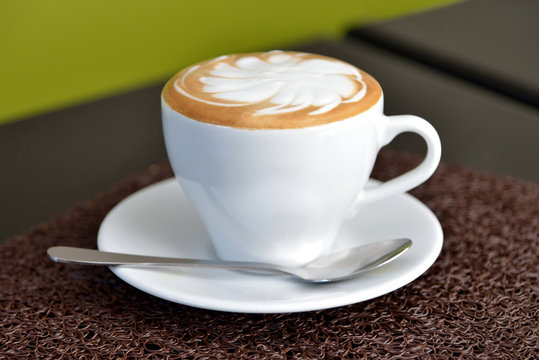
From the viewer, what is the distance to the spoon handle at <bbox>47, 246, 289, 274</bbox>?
603 mm

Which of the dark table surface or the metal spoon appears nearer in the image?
the metal spoon

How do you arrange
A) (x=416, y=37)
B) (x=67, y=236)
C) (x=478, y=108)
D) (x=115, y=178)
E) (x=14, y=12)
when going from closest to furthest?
(x=67, y=236) → (x=115, y=178) → (x=478, y=108) → (x=416, y=37) → (x=14, y=12)

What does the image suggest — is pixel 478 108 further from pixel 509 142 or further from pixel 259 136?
pixel 259 136

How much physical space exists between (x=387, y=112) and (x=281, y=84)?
474 mm

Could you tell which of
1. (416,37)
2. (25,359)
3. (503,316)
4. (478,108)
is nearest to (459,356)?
(503,316)

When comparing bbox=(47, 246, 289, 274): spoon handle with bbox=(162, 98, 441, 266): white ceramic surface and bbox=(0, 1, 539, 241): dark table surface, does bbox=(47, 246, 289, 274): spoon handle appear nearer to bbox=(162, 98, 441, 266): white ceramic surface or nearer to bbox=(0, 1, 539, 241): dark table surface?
bbox=(162, 98, 441, 266): white ceramic surface

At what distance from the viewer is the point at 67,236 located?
29.4 inches

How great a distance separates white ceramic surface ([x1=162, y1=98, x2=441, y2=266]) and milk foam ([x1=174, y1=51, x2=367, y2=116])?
0.08ft

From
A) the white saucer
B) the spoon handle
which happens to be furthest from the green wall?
the spoon handle

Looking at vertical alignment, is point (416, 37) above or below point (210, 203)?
below

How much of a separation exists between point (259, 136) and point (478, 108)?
61 cm

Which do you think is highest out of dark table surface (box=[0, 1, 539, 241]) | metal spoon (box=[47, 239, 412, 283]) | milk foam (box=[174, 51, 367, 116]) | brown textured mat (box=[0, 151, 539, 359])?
milk foam (box=[174, 51, 367, 116])

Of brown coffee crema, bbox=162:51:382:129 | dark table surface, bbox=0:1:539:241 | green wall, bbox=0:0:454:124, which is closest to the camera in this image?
brown coffee crema, bbox=162:51:382:129

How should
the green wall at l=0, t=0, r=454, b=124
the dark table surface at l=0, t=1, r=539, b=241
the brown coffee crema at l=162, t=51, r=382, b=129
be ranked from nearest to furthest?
the brown coffee crema at l=162, t=51, r=382, b=129, the dark table surface at l=0, t=1, r=539, b=241, the green wall at l=0, t=0, r=454, b=124
